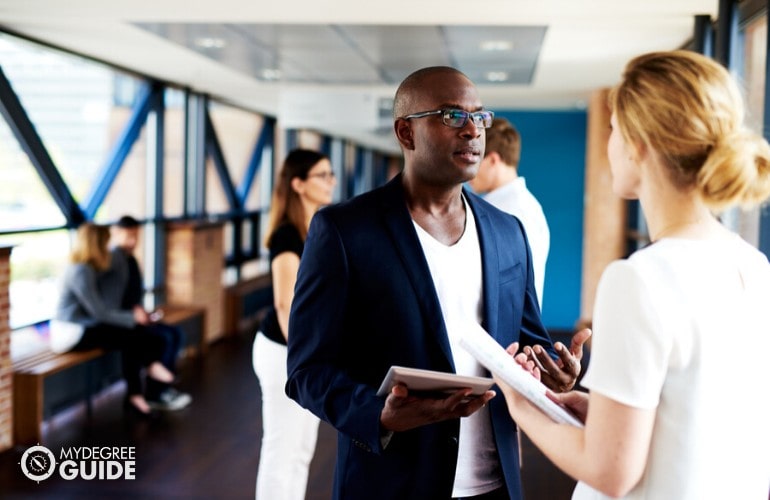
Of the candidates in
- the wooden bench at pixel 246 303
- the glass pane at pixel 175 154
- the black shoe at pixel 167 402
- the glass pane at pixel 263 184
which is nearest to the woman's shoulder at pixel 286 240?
the black shoe at pixel 167 402

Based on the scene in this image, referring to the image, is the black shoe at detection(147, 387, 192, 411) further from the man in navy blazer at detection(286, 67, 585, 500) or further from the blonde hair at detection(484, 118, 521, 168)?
the man in navy blazer at detection(286, 67, 585, 500)

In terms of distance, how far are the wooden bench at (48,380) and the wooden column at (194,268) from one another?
2.33 metres

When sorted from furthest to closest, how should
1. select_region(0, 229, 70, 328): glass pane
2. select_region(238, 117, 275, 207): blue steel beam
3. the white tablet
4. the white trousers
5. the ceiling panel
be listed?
select_region(238, 117, 275, 207): blue steel beam
select_region(0, 229, 70, 328): glass pane
the ceiling panel
the white trousers
the white tablet

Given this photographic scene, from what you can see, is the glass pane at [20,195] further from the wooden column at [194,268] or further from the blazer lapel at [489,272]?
the blazer lapel at [489,272]

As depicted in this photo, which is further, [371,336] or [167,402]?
[167,402]

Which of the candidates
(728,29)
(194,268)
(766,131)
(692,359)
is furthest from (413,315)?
(194,268)

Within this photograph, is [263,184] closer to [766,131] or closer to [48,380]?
[48,380]

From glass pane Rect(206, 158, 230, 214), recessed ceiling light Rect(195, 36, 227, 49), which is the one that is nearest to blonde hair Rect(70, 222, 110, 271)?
recessed ceiling light Rect(195, 36, 227, 49)

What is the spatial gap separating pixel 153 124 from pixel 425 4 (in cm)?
515

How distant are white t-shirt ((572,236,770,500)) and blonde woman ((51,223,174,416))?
5922mm

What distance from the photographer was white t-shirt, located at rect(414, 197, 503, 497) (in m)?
2.05

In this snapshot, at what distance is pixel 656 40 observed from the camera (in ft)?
23.0

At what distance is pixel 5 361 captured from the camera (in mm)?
5801

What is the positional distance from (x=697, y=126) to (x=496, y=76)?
811 cm
